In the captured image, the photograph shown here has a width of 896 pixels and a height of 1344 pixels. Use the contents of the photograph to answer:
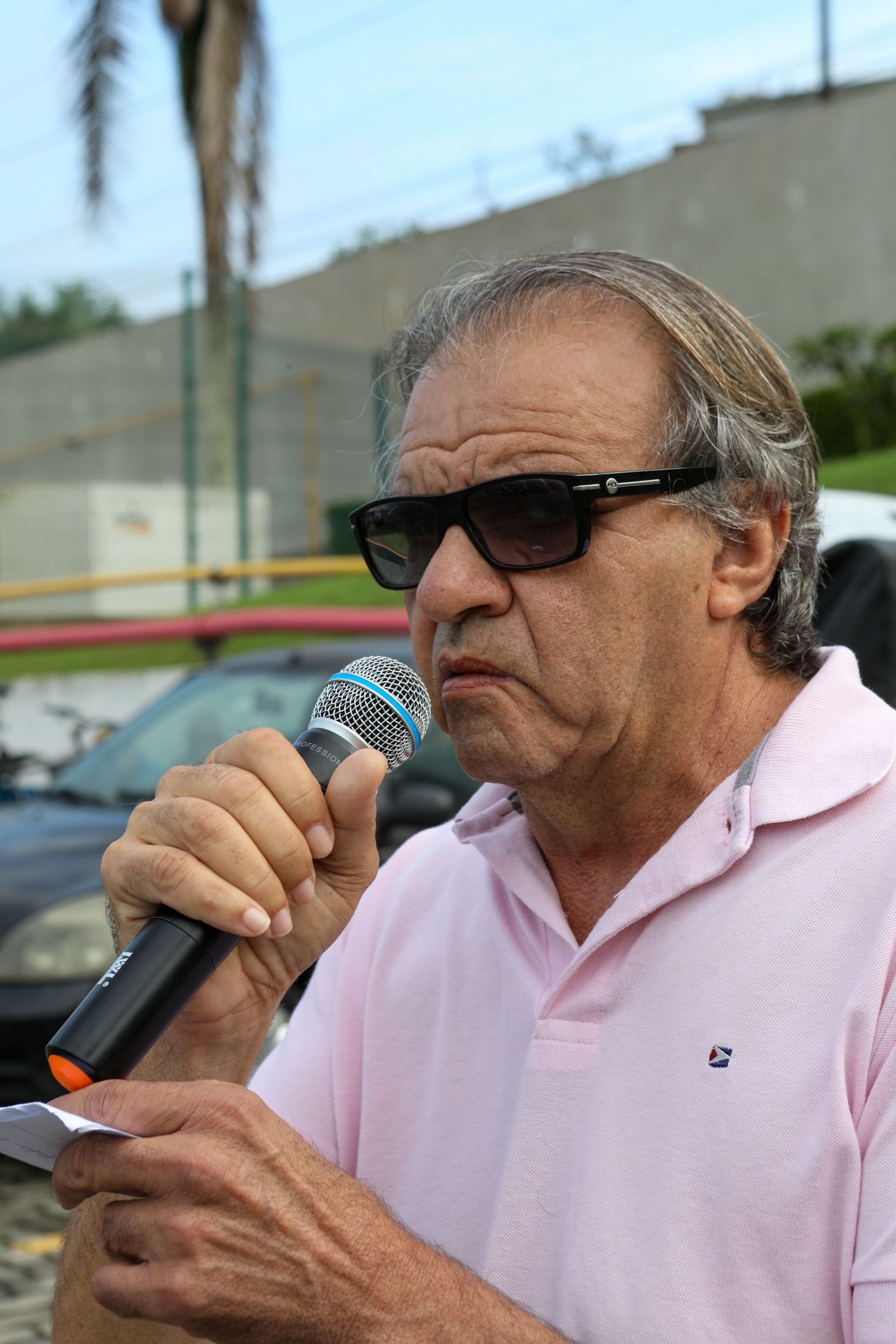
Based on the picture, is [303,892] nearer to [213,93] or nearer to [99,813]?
[99,813]

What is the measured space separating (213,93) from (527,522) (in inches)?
726

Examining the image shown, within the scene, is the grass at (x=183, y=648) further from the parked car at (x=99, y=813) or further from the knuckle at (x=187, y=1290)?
the knuckle at (x=187, y=1290)

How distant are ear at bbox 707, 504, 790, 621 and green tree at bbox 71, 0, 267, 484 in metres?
17.0

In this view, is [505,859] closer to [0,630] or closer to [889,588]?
[889,588]

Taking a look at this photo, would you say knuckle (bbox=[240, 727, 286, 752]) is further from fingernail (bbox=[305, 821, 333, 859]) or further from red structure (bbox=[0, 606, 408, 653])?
red structure (bbox=[0, 606, 408, 653])

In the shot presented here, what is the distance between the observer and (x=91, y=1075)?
1248 millimetres

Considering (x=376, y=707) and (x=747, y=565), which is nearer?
(x=376, y=707)

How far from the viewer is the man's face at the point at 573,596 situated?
1.78 metres

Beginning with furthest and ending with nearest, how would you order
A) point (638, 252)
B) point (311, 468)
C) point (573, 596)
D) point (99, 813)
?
point (638, 252)
point (311, 468)
point (99, 813)
point (573, 596)

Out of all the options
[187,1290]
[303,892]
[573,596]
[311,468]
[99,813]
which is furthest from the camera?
[311,468]

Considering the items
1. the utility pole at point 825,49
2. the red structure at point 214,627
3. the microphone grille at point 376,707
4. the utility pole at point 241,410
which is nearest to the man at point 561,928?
the microphone grille at point 376,707

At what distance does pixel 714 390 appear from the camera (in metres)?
1.85

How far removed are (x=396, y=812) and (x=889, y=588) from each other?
7.06 feet

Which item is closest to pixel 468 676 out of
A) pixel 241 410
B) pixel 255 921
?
pixel 255 921
